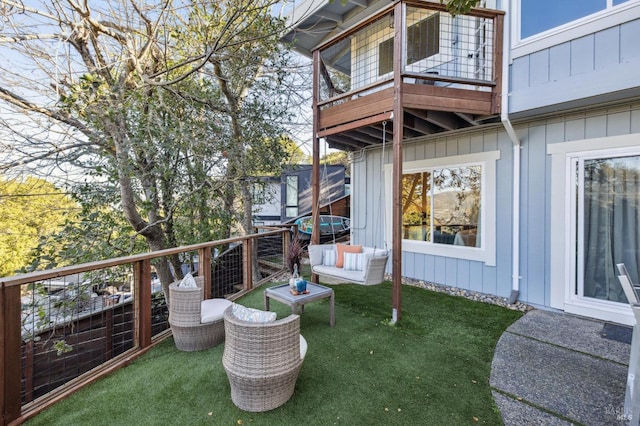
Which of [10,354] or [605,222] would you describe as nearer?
[10,354]

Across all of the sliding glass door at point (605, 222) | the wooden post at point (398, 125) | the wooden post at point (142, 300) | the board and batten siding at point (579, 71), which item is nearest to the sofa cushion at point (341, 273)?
the wooden post at point (398, 125)

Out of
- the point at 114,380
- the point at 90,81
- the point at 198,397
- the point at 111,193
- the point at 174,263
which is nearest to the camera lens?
the point at 198,397

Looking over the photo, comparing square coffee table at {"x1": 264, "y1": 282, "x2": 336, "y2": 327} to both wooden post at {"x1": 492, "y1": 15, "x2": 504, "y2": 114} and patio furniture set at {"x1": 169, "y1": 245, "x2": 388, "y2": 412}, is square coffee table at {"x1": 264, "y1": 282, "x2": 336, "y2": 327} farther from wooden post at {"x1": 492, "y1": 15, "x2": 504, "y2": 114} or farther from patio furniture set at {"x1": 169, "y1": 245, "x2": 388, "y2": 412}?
wooden post at {"x1": 492, "y1": 15, "x2": 504, "y2": 114}

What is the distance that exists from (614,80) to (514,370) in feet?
10.9

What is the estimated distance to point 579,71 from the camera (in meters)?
3.72

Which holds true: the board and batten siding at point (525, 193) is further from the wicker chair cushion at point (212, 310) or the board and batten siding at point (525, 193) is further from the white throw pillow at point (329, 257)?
the wicker chair cushion at point (212, 310)

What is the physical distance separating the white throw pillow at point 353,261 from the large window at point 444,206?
5.57 ft

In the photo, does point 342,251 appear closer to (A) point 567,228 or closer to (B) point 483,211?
(B) point 483,211

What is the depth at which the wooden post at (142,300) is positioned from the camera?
10.6 ft

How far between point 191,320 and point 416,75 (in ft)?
12.9

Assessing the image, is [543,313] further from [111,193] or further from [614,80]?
[111,193]

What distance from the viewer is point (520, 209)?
4.61 m

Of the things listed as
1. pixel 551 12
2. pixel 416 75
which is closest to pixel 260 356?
pixel 416 75

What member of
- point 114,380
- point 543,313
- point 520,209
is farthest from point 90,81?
point 543,313
